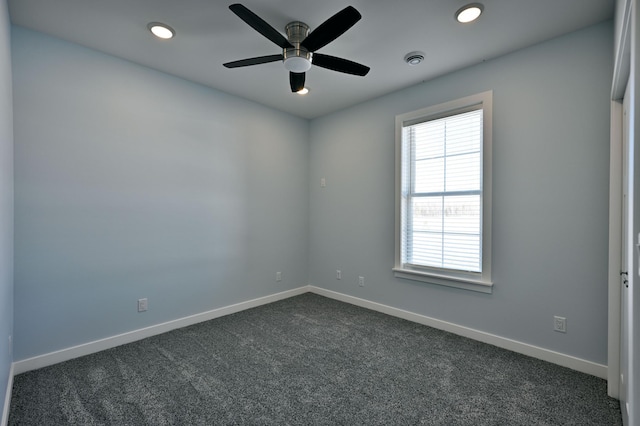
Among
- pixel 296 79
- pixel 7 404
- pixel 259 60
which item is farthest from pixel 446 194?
pixel 7 404

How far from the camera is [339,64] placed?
94.0 inches

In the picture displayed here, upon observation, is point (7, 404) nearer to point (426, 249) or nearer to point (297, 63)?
point (297, 63)

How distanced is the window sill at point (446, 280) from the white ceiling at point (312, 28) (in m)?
2.10

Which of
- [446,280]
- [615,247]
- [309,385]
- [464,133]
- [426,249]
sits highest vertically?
[464,133]

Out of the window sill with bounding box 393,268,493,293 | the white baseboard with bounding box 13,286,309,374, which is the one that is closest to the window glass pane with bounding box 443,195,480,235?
the window sill with bounding box 393,268,493,293

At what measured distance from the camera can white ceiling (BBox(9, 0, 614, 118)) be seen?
6.97 feet

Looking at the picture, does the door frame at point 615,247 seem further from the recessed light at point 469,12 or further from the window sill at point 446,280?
the recessed light at point 469,12

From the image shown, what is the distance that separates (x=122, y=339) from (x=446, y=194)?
346 centimetres

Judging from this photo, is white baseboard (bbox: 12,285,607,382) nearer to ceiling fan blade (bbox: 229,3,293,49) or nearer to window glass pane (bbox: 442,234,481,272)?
window glass pane (bbox: 442,234,481,272)

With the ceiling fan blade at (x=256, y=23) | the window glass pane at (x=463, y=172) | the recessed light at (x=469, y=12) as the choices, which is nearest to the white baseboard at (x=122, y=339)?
the window glass pane at (x=463, y=172)

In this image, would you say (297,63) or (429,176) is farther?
(429,176)

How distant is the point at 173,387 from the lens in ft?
7.07

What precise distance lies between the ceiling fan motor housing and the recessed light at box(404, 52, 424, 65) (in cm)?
100

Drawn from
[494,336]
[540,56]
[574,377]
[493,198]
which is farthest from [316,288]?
[540,56]
